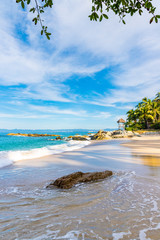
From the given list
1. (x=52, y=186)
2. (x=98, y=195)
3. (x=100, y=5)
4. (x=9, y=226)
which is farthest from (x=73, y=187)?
(x=100, y=5)

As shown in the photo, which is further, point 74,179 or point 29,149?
point 29,149

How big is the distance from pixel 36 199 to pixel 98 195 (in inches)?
61.5

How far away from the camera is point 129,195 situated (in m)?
3.29

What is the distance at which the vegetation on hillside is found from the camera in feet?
129

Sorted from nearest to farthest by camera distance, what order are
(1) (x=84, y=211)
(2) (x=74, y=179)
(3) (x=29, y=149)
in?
(1) (x=84, y=211) < (2) (x=74, y=179) < (3) (x=29, y=149)

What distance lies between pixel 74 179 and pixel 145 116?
40.4m

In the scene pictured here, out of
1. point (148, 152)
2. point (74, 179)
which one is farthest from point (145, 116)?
point (74, 179)

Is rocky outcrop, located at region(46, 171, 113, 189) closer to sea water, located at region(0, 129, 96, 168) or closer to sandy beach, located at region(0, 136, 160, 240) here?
sandy beach, located at region(0, 136, 160, 240)

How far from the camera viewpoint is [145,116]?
3959 cm

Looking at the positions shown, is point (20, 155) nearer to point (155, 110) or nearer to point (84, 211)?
point (84, 211)

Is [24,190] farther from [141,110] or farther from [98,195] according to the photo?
[141,110]

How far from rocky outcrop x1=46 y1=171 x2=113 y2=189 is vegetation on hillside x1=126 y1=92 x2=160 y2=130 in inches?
1534

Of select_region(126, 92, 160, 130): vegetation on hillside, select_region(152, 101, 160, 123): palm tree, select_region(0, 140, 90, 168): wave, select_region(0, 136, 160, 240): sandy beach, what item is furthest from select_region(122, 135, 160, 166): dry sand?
select_region(152, 101, 160, 123): palm tree

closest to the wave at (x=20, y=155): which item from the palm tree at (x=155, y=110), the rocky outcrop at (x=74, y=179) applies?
the rocky outcrop at (x=74, y=179)
